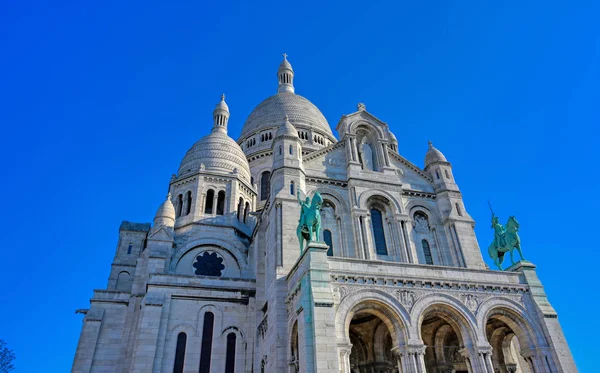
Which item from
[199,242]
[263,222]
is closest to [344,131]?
[263,222]

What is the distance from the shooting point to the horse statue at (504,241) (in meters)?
24.2

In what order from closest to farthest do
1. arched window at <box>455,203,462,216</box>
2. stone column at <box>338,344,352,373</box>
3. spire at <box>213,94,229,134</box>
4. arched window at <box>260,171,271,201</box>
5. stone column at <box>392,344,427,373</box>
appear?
stone column at <box>338,344,352,373</box>
stone column at <box>392,344,427,373</box>
arched window at <box>455,203,462,216</box>
arched window at <box>260,171,271,201</box>
spire at <box>213,94,229,134</box>

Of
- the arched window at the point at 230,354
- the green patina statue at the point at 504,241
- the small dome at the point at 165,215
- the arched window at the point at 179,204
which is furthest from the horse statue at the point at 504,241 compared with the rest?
the arched window at the point at 179,204

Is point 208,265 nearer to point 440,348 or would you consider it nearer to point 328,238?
point 328,238

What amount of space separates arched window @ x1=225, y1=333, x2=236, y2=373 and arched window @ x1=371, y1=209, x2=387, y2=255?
9.97 meters

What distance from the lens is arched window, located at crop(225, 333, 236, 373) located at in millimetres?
25755

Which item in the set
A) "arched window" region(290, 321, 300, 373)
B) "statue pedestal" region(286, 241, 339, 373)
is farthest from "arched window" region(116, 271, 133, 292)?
"statue pedestal" region(286, 241, 339, 373)

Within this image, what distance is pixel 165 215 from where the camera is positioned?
32188mm

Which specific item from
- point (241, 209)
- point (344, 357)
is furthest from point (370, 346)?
point (241, 209)

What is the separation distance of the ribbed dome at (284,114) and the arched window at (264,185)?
695 cm

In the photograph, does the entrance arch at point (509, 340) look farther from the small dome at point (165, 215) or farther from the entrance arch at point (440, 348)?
the small dome at point (165, 215)

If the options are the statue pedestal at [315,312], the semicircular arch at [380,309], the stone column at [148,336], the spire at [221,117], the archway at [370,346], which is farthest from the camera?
the spire at [221,117]

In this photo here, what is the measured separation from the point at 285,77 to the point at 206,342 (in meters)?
41.3

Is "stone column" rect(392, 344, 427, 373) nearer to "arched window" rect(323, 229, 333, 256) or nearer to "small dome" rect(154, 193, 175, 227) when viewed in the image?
"arched window" rect(323, 229, 333, 256)
